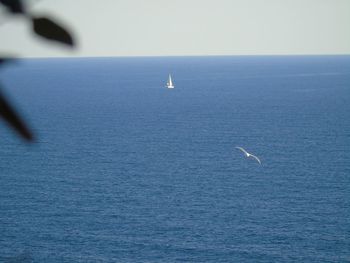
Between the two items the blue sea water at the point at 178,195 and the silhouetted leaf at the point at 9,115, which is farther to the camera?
the blue sea water at the point at 178,195

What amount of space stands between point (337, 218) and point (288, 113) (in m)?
108

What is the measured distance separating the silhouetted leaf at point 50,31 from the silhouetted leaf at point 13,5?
A: 102 millimetres

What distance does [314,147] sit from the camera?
128m

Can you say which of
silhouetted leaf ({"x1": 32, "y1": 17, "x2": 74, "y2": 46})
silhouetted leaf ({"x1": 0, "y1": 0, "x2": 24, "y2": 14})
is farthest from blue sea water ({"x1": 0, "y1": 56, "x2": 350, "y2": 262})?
silhouetted leaf ({"x1": 0, "y1": 0, "x2": 24, "y2": 14})

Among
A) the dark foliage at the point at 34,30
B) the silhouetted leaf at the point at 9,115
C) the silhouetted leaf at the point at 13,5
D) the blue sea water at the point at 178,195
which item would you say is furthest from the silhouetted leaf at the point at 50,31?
the blue sea water at the point at 178,195

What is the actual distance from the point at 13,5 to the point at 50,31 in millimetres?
160

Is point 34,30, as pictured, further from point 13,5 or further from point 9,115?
point 9,115

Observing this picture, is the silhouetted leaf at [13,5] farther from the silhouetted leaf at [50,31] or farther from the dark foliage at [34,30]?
the silhouetted leaf at [50,31]

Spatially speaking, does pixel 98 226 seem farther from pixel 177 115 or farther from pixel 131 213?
pixel 177 115

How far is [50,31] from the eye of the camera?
1.88 metres

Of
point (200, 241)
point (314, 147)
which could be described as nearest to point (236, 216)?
point (200, 241)

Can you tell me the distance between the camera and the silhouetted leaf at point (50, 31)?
6.09ft

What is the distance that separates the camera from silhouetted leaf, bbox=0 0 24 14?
174 cm

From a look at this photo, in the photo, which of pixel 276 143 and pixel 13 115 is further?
pixel 276 143
